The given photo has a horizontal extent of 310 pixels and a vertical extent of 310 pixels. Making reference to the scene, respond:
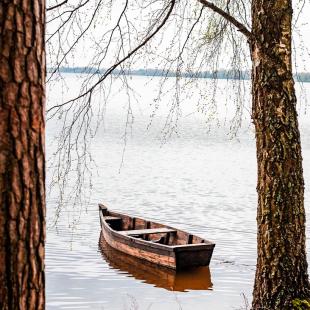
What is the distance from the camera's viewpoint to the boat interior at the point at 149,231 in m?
16.7

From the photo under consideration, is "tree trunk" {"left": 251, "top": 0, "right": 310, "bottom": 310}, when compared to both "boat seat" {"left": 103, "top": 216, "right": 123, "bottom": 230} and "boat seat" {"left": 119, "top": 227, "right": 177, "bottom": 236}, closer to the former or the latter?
"boat seat" {"left": 119, "top": 227, "right": 177, "bottom": 236}

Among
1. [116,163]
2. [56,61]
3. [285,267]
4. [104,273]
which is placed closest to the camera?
[285,267]

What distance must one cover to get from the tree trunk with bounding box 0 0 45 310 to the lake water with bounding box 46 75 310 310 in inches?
116

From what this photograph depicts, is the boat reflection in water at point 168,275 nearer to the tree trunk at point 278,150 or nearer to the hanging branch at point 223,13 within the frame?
the tree trunk at point 278,150

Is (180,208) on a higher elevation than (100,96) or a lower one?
lower

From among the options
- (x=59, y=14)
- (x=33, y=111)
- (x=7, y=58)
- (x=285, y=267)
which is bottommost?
(x=285, y=267)

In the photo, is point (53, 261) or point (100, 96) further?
point (53, 261)

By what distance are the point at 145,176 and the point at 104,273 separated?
16879mm

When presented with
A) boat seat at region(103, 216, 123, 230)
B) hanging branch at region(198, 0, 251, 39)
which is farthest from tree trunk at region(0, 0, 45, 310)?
boat seat at region(103, 216, 123, 230)

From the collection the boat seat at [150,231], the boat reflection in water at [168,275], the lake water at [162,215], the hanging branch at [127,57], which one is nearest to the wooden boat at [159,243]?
the boat seat at [150,231]

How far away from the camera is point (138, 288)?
15.6 meters

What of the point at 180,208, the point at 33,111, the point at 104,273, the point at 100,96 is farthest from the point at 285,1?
the point at 180,208

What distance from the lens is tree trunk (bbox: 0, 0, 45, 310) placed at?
8.54 feet

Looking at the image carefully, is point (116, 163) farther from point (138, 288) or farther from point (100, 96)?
point (100, 96)
